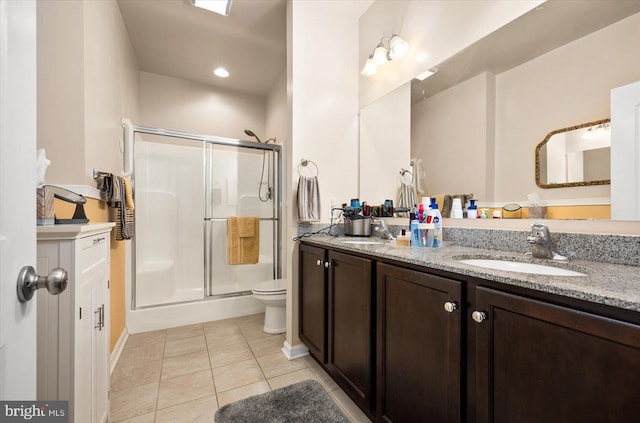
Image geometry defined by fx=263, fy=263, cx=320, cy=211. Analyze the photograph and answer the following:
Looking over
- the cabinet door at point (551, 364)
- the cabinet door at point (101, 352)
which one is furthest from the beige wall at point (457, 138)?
the cabinet door at point (101, 352)

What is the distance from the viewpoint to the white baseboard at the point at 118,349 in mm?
1771

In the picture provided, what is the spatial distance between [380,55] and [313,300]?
72.6 inches

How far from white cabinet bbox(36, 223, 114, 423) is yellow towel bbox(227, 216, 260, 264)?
5.65ft

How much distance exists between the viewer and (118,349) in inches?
75.9

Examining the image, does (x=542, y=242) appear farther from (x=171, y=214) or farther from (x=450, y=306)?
(x=171, y=214)

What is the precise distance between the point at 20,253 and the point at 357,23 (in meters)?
2.67

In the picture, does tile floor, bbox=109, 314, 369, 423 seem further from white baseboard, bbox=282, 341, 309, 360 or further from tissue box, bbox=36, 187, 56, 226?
tissue box, bbox=36, 187, 56, 226

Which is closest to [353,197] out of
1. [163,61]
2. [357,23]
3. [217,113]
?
[357,23]

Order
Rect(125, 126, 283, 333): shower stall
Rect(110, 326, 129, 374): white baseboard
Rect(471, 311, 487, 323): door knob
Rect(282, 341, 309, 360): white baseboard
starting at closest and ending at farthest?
Rect(471, 311, 487, 323): door knob
Rect(110, 326, 129, 374): white baseboard
Rect(282, 341, 309, 360): white baseboard
Rect(125, 126, 283, 333): shower stall

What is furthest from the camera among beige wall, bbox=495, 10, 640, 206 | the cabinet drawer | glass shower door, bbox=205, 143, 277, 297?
glass shower door, bbox=205, 143, 277, 297

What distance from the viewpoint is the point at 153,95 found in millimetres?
3230

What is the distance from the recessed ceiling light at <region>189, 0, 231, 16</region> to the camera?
205cm

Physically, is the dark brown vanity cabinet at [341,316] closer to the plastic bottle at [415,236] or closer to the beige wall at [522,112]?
the plastic bottle at [415,236]
